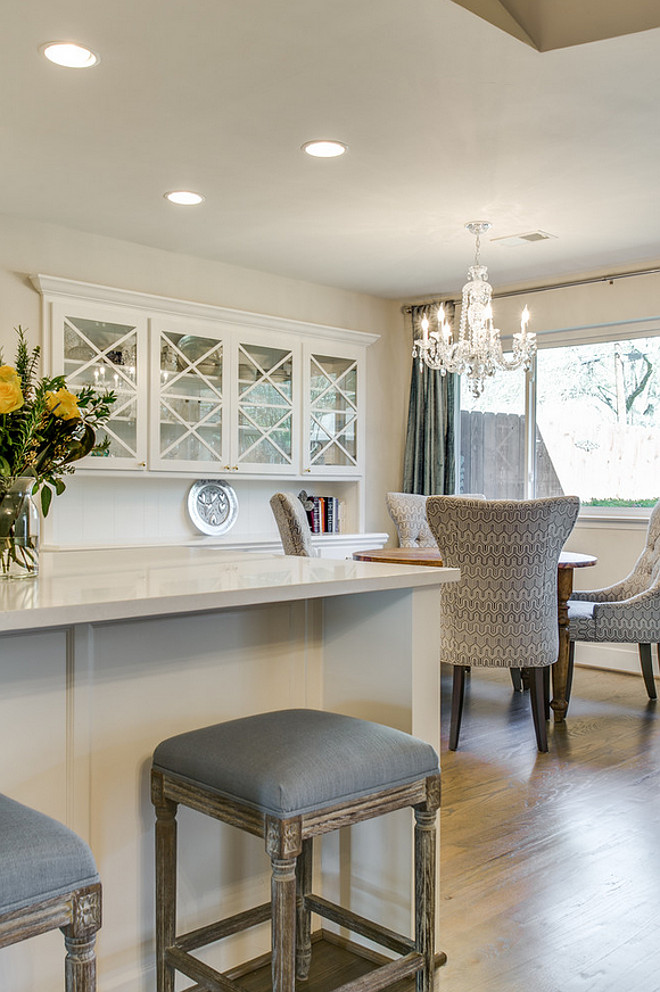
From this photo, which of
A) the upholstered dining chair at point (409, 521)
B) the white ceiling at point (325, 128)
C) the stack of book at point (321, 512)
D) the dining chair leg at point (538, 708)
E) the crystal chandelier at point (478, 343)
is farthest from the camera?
the stack of book at point (321, 512)

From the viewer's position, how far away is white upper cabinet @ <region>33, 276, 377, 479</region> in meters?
4.44

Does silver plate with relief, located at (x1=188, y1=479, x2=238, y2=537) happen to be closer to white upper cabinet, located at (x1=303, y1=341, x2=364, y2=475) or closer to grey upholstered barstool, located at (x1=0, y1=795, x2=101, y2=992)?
white upper cabinet, located at (x1=303, y1=341, x2=364, y2=475)

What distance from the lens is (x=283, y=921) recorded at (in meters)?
1.39

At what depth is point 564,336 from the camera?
5.63 m

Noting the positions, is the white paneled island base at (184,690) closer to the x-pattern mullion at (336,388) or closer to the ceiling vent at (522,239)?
the ceiling vent at (522,239)

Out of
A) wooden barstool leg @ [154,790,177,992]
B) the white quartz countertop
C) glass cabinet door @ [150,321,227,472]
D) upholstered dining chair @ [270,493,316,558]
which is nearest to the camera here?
the white quartz countertop

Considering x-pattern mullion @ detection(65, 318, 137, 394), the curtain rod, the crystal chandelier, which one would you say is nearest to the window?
the curtain rod

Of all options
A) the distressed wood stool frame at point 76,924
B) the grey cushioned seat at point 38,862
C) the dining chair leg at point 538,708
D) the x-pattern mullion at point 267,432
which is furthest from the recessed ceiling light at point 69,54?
the dining chair leg at point 538,708

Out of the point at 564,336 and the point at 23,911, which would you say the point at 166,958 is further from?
the point at 564,336

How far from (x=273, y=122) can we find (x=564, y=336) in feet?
9.92

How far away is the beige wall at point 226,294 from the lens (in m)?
4.35

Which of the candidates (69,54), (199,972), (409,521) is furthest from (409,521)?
(199,972)

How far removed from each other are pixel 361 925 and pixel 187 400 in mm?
3456

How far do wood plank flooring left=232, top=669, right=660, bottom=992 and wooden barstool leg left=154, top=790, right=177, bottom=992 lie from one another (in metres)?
0.29
